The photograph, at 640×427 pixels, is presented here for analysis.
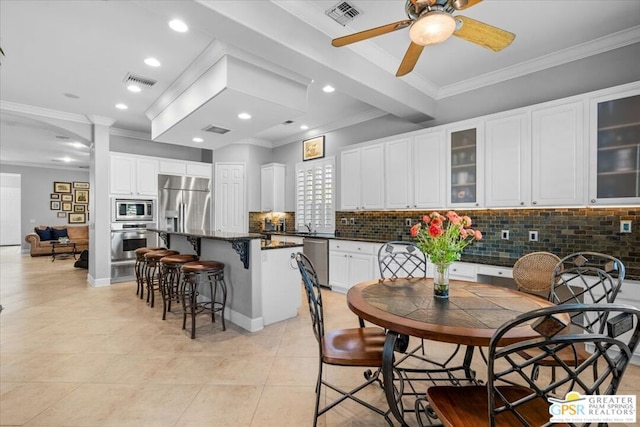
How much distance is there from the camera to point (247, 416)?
196 centimetres

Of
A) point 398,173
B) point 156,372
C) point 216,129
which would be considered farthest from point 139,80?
point 398,173

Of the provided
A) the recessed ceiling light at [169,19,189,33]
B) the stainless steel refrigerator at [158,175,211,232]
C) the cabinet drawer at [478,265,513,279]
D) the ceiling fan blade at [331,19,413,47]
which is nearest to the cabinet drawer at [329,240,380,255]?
the cabinet drawer at [478,265,513,279]

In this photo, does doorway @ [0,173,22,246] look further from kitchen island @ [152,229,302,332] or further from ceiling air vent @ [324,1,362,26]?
ceiling air vent @ [324,1,362,26]

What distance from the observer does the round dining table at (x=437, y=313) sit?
1.37 m

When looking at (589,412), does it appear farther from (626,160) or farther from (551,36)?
(551,36)

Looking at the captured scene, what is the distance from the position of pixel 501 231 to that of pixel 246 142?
5391mm

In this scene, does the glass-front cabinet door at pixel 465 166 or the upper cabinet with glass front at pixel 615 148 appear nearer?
the upper cabinet with glass front at pixel 615 148

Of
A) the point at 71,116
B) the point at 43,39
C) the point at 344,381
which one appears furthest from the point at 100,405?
the point at 71,116

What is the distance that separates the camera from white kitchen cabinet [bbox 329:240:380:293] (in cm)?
449

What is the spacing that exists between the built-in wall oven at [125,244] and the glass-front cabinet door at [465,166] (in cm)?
536

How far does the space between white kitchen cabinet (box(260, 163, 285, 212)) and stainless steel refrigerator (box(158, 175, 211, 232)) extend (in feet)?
4.10

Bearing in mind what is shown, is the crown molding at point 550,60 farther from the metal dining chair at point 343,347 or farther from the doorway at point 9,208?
the doorway at point 9,208

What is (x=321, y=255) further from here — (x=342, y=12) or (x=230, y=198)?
(x=342, y=12)

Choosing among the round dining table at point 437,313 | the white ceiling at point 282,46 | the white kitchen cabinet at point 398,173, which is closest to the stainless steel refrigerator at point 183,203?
the white ceiling at point 282,46
